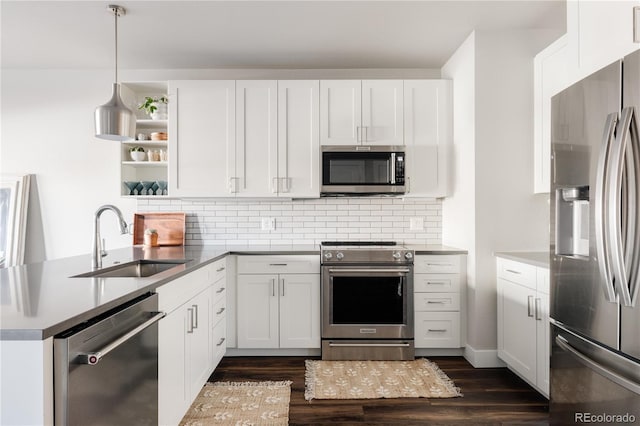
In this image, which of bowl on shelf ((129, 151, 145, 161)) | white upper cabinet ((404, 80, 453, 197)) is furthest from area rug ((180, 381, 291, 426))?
bowl on shelf ((129, 151, 145, 161))

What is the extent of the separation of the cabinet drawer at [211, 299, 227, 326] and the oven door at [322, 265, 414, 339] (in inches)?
30.9

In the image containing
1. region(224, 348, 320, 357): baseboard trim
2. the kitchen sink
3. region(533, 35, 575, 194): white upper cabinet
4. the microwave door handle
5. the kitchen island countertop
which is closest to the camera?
the kitchen island countertop

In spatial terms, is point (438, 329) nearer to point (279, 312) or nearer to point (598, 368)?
point (279, 312)

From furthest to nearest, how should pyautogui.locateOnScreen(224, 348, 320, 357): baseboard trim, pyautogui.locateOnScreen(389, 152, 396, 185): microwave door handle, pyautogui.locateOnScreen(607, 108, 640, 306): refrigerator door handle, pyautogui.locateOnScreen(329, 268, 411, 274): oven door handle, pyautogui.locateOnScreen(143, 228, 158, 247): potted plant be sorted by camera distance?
1. pyautogui.locateOnScreen(143, 228, 158, 247): potted plant
2. pyautogui.locateOnScreen(389, 152, 396, 185): microwave door handle
3. pyautogui.locateOnScreen(224, 348, 320, 357): baseboard trim
4. pyautogui.locateOnScreen(329, 268, 411, 274): oven door handle
5. pyautogui.locateOnScreen(607, 108, 640, 306): refrigerator door handle

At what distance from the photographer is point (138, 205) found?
380 centimetres

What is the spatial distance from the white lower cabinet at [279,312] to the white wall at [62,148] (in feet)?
5.57

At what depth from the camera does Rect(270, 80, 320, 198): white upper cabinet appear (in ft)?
11.4

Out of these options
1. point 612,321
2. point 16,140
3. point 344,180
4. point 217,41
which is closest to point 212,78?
point 217,41

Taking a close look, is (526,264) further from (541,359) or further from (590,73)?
(590,73)

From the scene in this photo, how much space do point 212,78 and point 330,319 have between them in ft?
8.22

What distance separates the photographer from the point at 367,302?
3184 millimetres

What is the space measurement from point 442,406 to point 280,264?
1.56 metres

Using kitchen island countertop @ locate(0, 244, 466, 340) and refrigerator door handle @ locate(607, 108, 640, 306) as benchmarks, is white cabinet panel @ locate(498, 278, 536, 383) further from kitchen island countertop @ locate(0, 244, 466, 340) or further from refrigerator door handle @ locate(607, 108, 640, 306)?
kitchen island countertop @ locate(0, 244, 466, 340)

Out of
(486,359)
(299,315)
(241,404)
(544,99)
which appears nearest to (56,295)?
(241,404)
